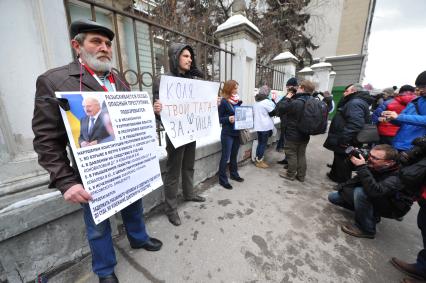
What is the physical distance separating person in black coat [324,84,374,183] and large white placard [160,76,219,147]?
232cm

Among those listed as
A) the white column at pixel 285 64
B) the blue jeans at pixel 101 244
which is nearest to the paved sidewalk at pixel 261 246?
the blue jeans at pixel 101 244

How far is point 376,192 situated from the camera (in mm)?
2088

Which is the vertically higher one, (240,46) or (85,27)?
(240,46)

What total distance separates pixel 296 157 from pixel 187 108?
8.18 feet

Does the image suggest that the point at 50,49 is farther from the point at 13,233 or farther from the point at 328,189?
the point at 328,189

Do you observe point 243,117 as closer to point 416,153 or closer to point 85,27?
point 416,153

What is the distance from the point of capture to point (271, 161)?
4797 millimetres

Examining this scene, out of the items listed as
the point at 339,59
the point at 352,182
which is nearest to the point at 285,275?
the point at 352,182

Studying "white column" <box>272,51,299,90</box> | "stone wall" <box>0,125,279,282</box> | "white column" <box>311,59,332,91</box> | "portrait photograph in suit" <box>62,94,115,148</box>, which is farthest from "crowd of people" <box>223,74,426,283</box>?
"white column" <box>311,59,332,91</box>

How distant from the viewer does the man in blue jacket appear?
241cm

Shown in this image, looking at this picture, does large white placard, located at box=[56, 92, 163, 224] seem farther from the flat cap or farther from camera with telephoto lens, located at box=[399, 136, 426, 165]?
camera with telephoto lens, located at box=[399, 136, 426, 165]

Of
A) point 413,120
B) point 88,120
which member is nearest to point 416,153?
point 413,120

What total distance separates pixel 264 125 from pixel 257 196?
1.65 m

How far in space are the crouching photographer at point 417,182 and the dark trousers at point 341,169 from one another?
173 centimetres
